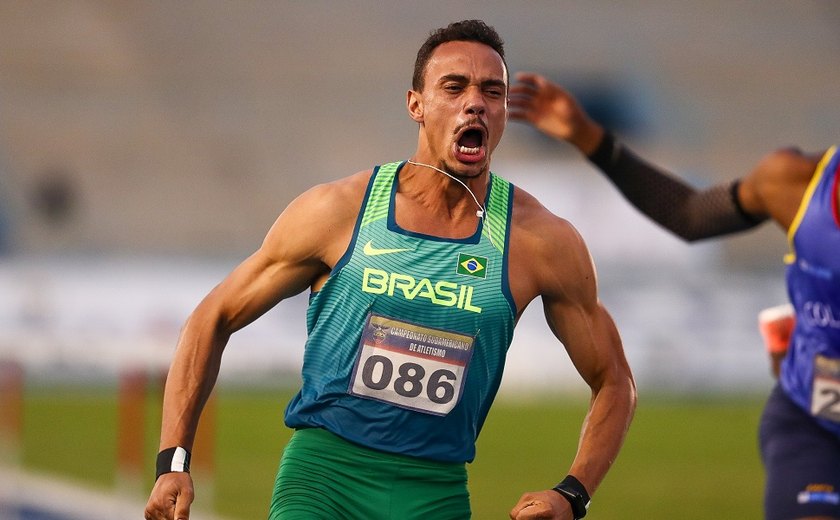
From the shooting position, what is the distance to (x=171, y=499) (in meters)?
4.75

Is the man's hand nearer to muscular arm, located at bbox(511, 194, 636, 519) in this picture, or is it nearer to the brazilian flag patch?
muscular arm, located at bbox(511, 194, 636, 519)

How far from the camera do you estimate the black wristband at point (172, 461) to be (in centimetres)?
489

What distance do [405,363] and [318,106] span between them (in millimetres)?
26396

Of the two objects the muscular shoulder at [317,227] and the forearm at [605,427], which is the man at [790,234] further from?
the muscular shoulder at [317,227]

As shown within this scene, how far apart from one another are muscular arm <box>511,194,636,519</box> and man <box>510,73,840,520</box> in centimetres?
105

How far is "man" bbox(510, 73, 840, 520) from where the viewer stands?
585cm

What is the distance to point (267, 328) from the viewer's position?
2092cm

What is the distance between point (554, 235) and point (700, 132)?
90.3 ft

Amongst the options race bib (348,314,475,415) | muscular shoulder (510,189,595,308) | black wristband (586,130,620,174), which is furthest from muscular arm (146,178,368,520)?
black wristband (586,130,620,174)

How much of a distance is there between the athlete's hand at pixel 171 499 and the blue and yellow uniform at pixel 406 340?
37cm

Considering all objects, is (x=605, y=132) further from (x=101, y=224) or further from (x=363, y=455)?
(x=101, y=224)

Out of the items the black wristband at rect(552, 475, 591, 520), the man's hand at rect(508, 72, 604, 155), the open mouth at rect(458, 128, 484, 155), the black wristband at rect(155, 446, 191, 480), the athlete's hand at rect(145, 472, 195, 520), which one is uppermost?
the man's hand at rect(508, 72, 604, 155)

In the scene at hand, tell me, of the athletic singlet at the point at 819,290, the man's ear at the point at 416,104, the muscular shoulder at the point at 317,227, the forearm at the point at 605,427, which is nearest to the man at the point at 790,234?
the athletic singlet at the point at 819,290

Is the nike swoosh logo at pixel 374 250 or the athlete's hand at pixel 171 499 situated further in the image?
the nike swoosh logo at pixel 374 250
